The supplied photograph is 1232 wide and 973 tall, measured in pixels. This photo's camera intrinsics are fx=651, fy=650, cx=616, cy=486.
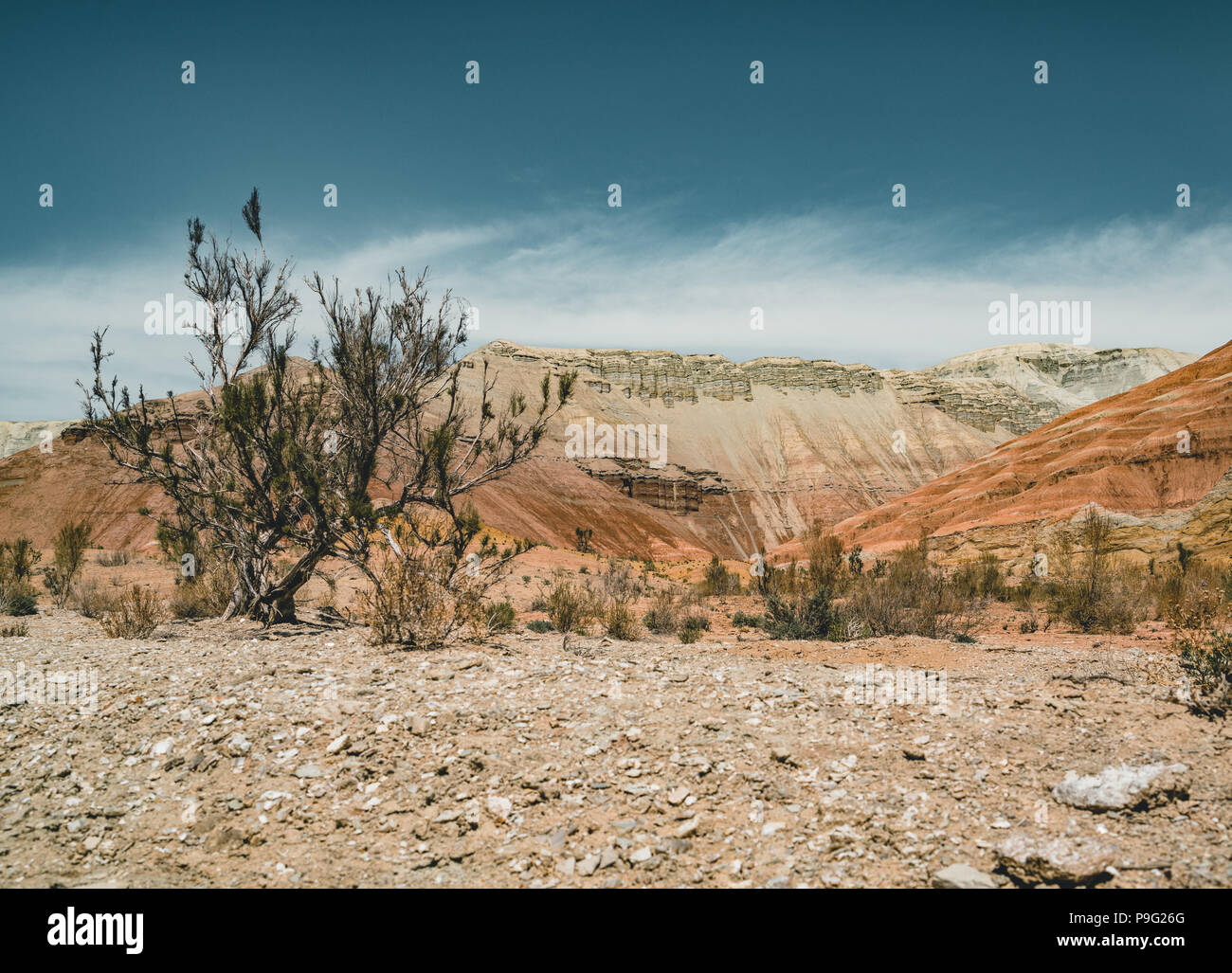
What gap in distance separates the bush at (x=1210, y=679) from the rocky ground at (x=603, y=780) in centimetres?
16

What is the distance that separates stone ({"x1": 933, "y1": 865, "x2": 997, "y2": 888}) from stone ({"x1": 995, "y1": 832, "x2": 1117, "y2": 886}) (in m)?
0.17

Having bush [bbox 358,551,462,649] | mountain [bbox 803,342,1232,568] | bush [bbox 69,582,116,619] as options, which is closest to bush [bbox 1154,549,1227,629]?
mountain [bbox 803,342,1232,568]

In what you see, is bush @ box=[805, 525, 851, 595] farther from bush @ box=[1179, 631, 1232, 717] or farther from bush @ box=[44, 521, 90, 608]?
bush @ box=[44, 521, 90, 608]

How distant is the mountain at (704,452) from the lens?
1762 inches

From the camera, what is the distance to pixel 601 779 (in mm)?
4402

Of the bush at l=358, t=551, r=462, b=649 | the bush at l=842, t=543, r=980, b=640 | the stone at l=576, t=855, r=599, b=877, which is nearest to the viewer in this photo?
the stone at l=576, t=855, r=599, b=877

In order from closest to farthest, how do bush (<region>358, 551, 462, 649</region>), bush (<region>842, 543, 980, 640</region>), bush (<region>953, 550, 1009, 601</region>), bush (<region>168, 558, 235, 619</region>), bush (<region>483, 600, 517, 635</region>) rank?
bush (<region>358, 551, 462, 649</region>) → bush (<region>483, 600, 517, 635</region>) → bush (<region>842, 543, 980, 640</region>) → bush (<region>168, 558, 235, 619</region>) → bush (<region>953, 550, 1009, 601</region>)

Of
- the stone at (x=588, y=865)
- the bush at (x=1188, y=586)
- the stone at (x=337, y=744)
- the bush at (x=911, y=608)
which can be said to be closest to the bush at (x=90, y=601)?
the stone at (x=337, y=744)

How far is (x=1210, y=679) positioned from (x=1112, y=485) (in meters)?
33.0

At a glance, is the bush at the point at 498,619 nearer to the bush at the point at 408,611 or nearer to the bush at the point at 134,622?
the bush at the point at 408,611

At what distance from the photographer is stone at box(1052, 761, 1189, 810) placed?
374cm
